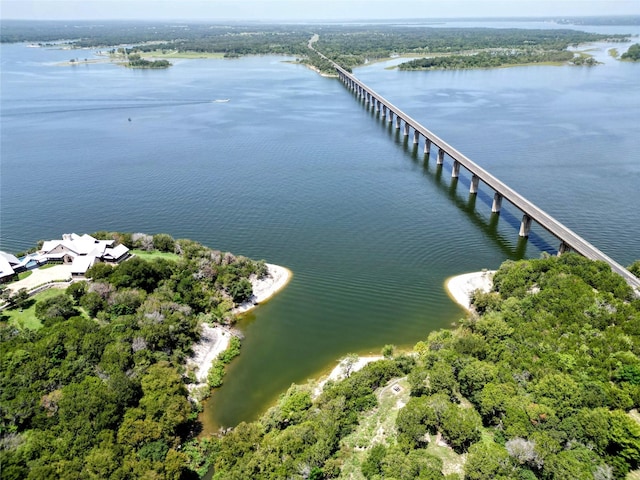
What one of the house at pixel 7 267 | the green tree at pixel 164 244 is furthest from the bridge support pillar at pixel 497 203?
the house at pixel 7 267

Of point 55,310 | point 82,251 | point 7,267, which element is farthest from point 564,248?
point 7,267

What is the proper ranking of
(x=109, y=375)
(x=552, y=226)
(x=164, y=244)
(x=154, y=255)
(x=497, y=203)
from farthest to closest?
(x=497, y=203), (x=552, y=226), (x=164, y=244), (x=154, y=255), (x=109, y=375)

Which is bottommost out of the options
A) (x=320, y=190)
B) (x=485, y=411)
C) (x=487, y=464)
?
(x=485, y=411)

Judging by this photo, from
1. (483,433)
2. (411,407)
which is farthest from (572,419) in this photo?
(411,407)

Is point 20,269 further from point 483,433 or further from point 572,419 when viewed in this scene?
point 572,419

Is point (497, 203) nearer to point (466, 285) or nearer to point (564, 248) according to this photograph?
point (564, 248)

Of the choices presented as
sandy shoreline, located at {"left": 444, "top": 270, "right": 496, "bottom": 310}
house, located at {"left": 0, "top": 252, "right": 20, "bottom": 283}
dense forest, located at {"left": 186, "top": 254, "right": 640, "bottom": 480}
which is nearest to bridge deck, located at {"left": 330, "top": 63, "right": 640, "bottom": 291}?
dense forest, located at {"left": 186, "top": 254, "right": 640, "bottom": 480}
